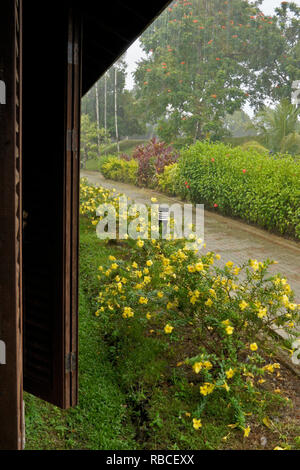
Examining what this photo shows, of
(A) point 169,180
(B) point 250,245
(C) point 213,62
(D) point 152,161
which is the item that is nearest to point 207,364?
(B) point 250,245

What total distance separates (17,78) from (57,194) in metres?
0.78

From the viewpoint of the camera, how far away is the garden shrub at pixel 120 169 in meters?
14.8

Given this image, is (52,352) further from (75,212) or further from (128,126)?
(128,126)

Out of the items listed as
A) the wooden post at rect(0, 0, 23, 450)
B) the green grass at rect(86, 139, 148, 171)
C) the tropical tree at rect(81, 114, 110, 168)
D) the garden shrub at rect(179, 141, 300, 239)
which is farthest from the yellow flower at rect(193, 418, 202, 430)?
the green grass at rect(86, 139, 148, 171)

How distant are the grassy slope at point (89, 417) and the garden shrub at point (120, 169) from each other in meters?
11.9

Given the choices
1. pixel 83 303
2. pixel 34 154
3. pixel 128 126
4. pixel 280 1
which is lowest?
pixel 83 303

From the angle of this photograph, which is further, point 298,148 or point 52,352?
point 298,148

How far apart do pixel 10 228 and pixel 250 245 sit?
5351 mm

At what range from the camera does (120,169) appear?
52.6ft

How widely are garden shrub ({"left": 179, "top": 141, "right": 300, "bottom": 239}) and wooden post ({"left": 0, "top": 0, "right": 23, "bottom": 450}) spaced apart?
5.43 m

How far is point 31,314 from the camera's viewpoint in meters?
2.45

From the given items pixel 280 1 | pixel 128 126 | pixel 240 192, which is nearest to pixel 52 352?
pixel 240 192

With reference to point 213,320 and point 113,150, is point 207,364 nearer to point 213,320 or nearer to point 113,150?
point 213,320

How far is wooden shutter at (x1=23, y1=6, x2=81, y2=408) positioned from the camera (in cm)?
217
